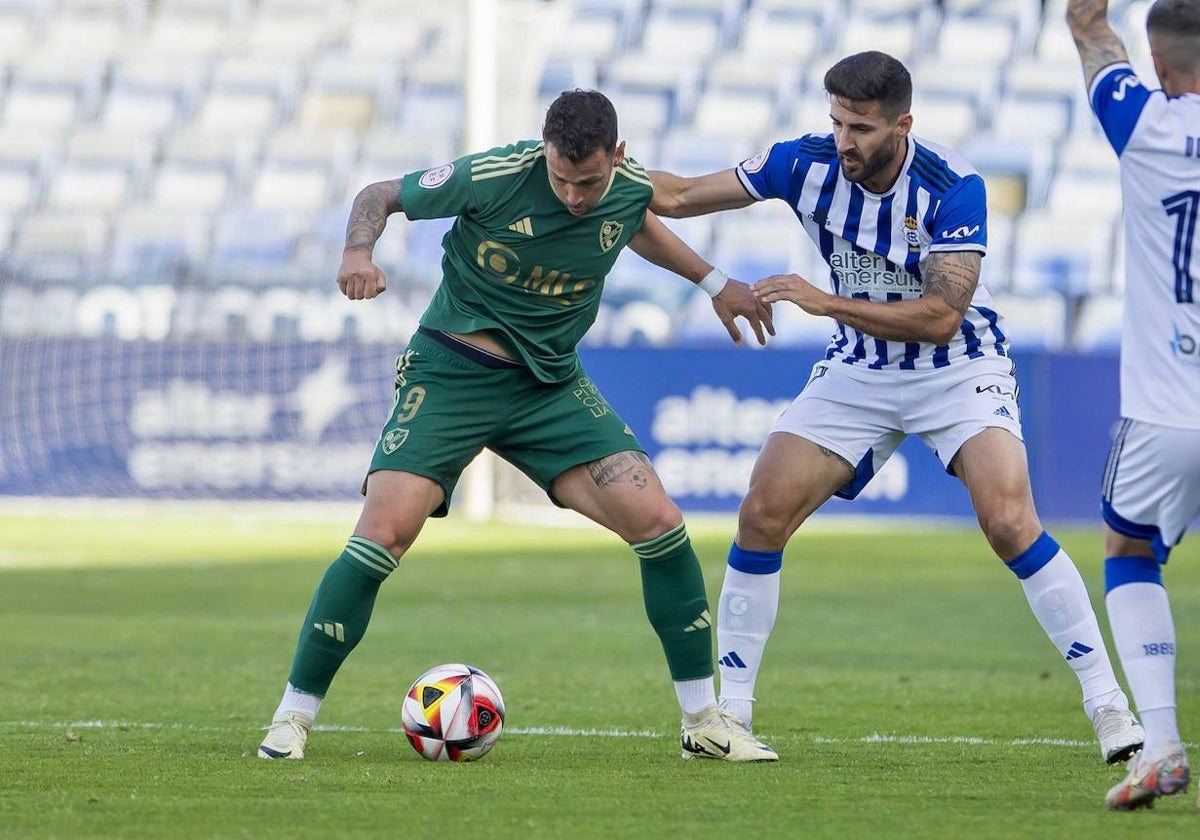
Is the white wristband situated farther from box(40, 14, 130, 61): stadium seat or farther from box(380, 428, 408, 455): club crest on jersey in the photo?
box(40, 14, 130, 61): stadium seat

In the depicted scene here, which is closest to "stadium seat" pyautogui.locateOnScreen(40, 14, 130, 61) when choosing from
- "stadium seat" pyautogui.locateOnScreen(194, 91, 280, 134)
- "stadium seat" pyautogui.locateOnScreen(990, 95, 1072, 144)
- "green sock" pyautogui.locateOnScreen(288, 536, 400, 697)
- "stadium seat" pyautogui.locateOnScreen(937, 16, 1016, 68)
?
"stadium seat" pyautogui.locateOnScreen(194, 91, 280, 134)

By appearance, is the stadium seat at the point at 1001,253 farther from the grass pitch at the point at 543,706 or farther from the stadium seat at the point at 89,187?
the stadium seat at the point at 89,187

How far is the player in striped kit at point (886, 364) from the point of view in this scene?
232 inches

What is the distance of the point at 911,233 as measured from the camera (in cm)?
605

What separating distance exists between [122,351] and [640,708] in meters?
13.1

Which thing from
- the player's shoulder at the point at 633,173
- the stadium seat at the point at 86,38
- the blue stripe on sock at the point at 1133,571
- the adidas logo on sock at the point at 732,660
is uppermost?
the stadium seat at the point at 86,38

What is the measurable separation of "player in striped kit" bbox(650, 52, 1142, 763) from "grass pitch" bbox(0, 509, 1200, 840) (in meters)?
0.48

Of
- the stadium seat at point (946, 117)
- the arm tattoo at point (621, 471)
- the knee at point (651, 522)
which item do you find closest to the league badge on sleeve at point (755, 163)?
the arm tattoo at point (621, 471)

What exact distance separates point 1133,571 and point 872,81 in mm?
1798

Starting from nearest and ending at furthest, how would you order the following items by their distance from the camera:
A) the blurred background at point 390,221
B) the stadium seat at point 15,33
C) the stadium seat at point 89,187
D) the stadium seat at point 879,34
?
the blurred background at point 390,221 < the stadium seat at point 89,187 < the stadium seat at point 879,34 < the stadium seat at point 15,33

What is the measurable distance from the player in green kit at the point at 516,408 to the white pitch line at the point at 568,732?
21.0 inches

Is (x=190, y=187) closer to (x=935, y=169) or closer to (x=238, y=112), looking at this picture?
(x=238, y=112)

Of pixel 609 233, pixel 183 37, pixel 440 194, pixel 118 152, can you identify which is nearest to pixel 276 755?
pixel 440 194

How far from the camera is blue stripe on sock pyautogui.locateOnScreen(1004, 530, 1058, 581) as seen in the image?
237 inches
